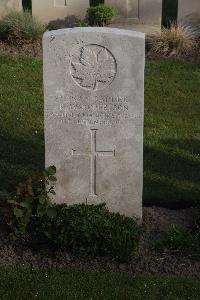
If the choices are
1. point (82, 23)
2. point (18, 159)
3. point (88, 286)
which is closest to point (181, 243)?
point (88, 286)

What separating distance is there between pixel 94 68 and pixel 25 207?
1.38 m

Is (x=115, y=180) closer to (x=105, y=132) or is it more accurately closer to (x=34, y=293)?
(x=105, y=132)

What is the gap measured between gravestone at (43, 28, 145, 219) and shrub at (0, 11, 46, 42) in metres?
6.47

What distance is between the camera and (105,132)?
6008 millimetres

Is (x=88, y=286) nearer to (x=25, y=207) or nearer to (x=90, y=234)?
(x=90, y=234)

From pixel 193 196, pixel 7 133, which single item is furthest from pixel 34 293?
pixel 7 133

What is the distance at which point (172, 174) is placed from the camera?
24.9 ft

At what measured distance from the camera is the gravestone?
5.72m

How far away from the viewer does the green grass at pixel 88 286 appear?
17.1 feet

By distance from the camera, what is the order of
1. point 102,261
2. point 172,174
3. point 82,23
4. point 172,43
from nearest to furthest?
point 102,261 → point 172,174 → point 172,43 → point 82,23

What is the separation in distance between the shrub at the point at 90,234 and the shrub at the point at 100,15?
7263 mm

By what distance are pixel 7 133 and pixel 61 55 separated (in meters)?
3.05

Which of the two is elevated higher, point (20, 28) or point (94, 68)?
point (94, 68)

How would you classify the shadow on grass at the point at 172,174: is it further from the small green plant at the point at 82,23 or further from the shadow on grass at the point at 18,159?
the small green plant at the point at 82,23
